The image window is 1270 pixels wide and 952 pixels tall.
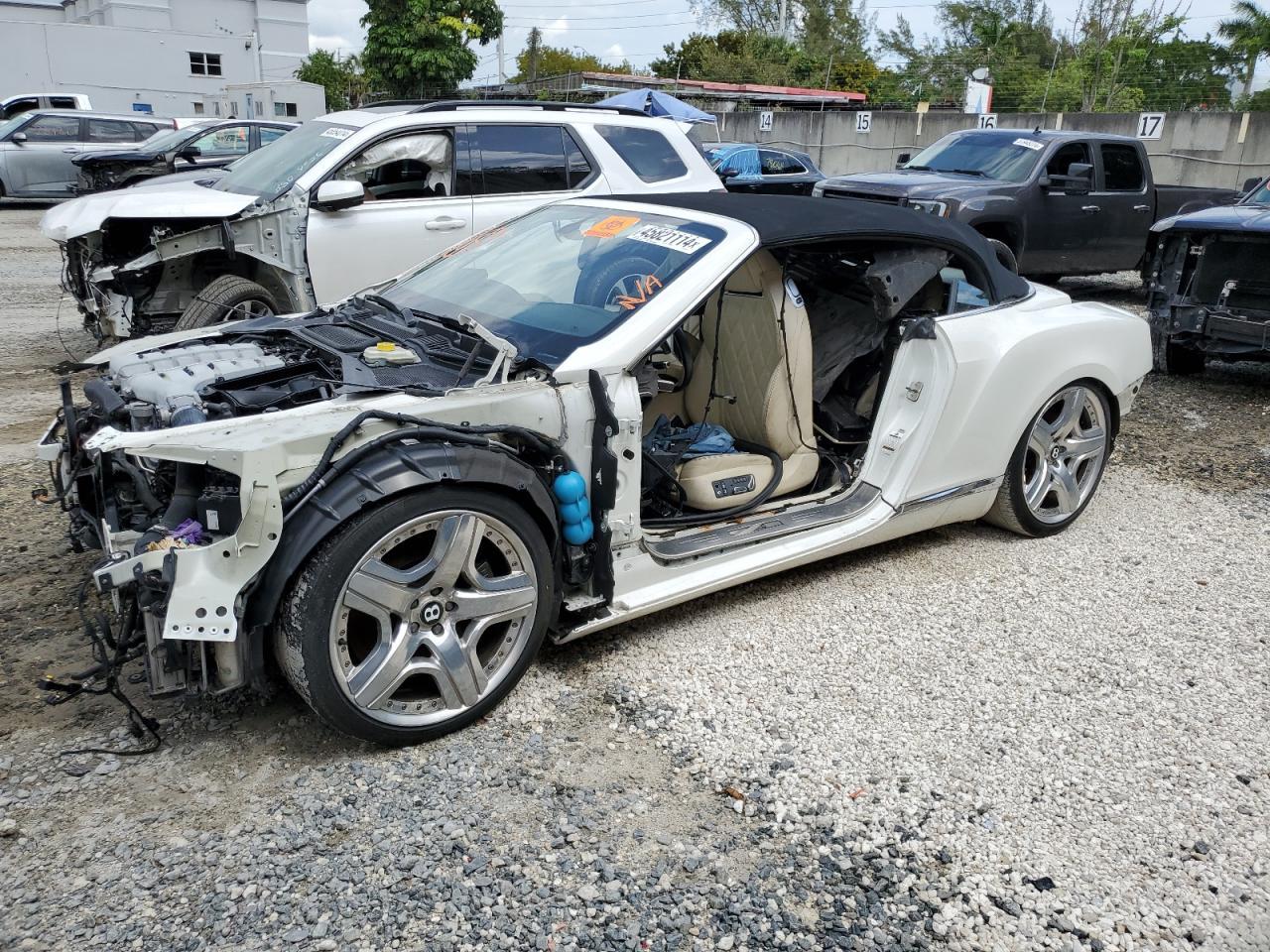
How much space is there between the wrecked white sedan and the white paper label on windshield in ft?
0.05

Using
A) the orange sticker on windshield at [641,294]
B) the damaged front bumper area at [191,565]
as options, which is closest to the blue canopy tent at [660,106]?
the orange sticker on windshield at [641,294]

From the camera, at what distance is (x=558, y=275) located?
12.8 ft

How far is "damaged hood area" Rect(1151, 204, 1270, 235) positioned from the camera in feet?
24.0

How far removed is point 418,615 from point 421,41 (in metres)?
34.6

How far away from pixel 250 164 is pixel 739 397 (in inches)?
199

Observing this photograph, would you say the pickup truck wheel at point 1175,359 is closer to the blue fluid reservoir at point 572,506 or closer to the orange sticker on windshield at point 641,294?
the orange sticker on windshield at point 641,294

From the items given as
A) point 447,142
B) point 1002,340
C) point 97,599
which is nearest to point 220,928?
point 97,599

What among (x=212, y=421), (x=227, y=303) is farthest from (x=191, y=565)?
(x=227, y=303)

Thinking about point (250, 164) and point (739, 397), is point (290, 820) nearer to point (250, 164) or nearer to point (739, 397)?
point (739, 397)

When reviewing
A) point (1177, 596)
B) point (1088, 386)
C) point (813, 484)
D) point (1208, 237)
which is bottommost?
point (1177, 596)

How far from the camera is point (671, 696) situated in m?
3.45

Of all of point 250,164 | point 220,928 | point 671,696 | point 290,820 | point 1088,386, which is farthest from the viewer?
point 250,164

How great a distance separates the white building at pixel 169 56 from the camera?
3650 centimetres

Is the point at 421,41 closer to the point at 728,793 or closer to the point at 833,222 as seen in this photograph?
the point at 833,222
